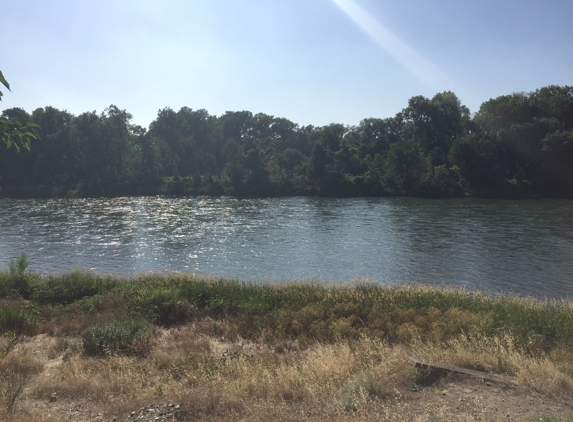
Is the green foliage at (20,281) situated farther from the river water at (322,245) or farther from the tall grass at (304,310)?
the river water at (322,245)

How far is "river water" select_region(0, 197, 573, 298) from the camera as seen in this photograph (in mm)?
25188

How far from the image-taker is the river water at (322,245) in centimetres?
2519

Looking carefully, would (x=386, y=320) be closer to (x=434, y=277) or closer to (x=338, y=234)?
(x=434, y=277)

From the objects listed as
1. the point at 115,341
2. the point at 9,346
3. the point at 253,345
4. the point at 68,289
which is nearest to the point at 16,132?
the point at 9,346

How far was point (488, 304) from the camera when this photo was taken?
14539 mm

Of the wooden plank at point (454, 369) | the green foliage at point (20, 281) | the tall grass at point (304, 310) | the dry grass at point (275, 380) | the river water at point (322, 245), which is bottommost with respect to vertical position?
the river water at point (322, 245)

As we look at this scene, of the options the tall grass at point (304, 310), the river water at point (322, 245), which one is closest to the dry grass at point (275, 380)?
the tall grass at point (304, 310)

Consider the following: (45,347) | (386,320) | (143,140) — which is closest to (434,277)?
(386,320)

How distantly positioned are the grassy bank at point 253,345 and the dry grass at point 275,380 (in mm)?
30

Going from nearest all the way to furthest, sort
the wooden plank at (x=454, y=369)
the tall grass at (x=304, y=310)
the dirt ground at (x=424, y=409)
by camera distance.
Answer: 1. the dirt ground at (x=424, y=409)
2. the wooden plank at (x=454, y=369)
3. the tall grass at (x=304, y=310)

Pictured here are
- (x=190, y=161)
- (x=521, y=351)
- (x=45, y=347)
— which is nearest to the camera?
(x=521, y=351)

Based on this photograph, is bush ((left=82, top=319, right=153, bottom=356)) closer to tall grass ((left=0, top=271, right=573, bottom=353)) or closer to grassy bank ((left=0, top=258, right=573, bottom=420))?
grassy bank ((left=0, top=258, right=573, bottom=420))

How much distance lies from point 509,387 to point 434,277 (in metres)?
17.7

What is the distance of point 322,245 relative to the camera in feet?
111
